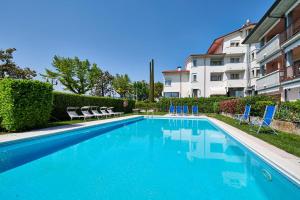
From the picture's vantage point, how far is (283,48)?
15039mm

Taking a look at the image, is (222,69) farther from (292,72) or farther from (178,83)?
(292,72)

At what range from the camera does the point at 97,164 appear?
18.4ft

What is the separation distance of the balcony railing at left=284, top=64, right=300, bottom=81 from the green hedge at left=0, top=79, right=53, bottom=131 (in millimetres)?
17020

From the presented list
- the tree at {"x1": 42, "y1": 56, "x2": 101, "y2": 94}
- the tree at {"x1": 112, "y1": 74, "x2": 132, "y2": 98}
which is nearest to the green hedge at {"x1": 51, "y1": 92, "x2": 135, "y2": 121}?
the tree at {"x1": 42, "y1": 56, "x2": 101, "y2": 94}

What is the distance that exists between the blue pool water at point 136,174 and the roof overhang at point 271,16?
12880 millimetres

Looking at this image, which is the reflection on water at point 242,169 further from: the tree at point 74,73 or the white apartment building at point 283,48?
the tree at point 74,73

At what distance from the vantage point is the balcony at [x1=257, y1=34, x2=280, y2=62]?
1616 cm

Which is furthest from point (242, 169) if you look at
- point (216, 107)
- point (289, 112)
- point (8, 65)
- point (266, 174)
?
point (8, 65)

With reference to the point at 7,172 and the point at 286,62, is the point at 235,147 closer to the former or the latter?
the point at 7,172

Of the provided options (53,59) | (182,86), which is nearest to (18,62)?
(53,59)

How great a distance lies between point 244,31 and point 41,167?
3739cm

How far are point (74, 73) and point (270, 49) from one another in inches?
1601

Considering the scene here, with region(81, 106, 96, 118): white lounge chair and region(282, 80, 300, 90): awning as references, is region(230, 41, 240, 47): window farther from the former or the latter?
region(81, 106, 96, 118): white lounge chair

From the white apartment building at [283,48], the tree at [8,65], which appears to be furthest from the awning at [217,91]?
the tree at [8,65]
